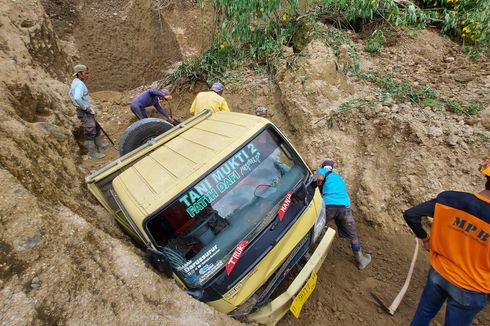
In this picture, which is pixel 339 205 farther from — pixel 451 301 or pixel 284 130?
pixel 284 130

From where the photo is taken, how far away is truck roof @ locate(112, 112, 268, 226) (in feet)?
8.36

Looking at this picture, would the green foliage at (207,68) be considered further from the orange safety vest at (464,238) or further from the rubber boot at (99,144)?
the orange safety vest at (464,238)

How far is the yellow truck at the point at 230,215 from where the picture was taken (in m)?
2.48

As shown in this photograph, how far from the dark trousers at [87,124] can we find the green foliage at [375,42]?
5.30 metres

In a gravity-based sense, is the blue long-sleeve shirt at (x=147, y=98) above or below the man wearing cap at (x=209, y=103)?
below

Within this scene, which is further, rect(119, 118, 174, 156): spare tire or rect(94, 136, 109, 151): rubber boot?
rect(94, 136, 109, 151): rubber boot

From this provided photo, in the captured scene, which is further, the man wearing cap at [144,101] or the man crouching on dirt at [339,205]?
the man wearing cap at [144,101]

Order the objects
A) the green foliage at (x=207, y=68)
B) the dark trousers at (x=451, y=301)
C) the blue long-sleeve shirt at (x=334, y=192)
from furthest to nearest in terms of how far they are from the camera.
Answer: the green foliage at (x=207, y=68) < the blue long-sleeve shirt at (x=334, y=192) < the dark trousers at (x=451, y=301)

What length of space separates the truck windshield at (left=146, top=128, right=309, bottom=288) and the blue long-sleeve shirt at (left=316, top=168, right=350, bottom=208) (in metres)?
0.83

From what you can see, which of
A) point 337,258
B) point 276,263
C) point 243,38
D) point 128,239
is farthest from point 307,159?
point 243,38

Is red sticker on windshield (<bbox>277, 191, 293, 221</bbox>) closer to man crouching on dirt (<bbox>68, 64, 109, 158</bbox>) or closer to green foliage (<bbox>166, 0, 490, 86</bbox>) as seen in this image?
green foliage (<bbox>166, 0, 490, 86</bbox>)

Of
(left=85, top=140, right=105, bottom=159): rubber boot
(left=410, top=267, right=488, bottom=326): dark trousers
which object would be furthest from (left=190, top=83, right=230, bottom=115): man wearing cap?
(left=410, top=267, right=488, bottom=326): dark trousers

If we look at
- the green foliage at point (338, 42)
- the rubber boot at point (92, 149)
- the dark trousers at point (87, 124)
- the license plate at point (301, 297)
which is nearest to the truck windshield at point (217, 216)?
the license plate at point (301, 297)

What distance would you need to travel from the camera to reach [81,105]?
5293 mm
